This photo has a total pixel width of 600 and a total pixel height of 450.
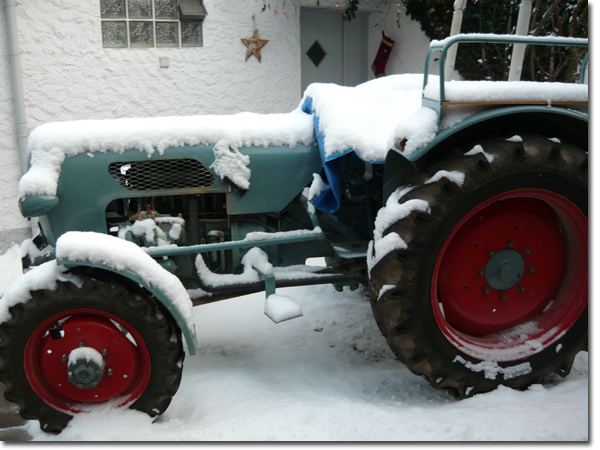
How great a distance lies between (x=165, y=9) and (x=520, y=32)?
3.63 m

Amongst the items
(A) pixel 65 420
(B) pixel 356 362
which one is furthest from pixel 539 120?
(A) pixel 65 420

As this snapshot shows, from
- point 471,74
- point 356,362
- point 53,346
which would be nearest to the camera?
point 53,346

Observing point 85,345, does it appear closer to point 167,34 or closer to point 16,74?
point 16,74

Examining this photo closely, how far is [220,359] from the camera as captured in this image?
98.9 inches

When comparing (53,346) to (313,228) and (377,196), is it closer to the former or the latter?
(313,228)

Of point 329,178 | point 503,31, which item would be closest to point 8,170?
point 329,178

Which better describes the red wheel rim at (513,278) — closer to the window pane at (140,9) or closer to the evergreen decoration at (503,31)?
the evergreen decoration at (503,31)

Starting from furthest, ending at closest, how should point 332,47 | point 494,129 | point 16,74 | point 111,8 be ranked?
point 332,47 → point 111,8 → point 16,74 → point 494,129

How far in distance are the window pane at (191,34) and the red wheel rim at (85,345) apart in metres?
4.11

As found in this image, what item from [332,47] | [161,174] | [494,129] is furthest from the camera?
[332,47]

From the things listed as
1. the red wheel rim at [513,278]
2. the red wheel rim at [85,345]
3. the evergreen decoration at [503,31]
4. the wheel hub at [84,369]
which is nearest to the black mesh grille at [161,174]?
the red wheel rim at [85,345]

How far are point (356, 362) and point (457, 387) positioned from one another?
0.59 m

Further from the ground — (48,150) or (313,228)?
(48,150)

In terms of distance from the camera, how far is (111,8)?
495 centimetres
